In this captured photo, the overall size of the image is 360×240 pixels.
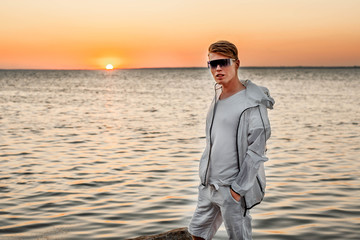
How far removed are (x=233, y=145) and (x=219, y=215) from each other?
672mm

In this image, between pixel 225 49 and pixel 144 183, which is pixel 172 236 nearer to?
pixel 225 49

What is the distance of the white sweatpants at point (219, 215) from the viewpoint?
366 cm

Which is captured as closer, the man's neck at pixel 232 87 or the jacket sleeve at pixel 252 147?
the jacket sleeve at pixel 252 147

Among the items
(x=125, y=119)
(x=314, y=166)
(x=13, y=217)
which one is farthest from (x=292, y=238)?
(x=125, y=119)

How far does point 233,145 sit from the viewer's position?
11.9ft

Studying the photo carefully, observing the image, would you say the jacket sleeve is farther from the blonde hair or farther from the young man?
the blonde hair

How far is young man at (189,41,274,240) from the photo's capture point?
3.51m

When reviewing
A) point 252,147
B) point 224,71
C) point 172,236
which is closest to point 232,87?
point 224,71

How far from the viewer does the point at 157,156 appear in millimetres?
14211

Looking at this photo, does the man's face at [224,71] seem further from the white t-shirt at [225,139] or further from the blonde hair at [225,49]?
the white t-shirt at [225,139]

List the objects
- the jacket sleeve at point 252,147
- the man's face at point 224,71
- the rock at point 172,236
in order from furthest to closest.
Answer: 1. the rock at point 172,236
2. the man's face at point 224,71
3. the jacket sleeve at point 252,147

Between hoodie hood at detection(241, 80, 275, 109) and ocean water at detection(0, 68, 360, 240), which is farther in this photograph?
ocean water at detection(0, 68, 360, 240)

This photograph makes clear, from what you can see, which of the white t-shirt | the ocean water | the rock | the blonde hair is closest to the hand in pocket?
the white t-shirt

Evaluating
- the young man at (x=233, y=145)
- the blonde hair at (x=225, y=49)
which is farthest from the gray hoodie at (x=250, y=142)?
the blonde hair at (x=225, y=49)
